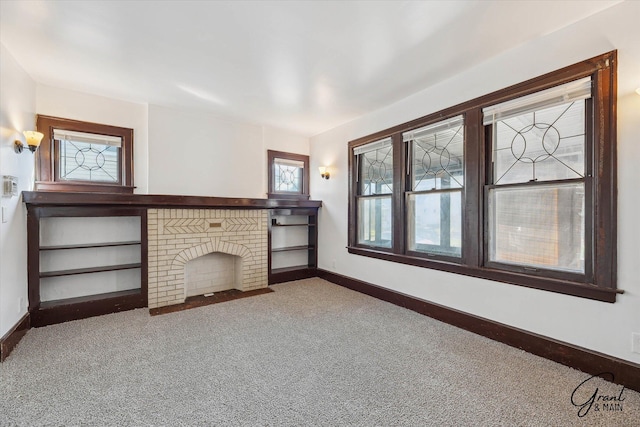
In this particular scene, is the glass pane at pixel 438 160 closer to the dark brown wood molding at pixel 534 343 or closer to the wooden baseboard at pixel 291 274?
the dark brown wood molding at pixel 534 343

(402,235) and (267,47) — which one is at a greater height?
(267,47)

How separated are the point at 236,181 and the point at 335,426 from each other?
371cm

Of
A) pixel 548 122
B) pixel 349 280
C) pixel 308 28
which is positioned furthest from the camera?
pixel 349 280

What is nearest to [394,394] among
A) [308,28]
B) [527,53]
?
[308,28]

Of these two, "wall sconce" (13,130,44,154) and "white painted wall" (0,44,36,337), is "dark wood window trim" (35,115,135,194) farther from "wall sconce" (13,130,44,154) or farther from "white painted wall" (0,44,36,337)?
"wall sconce" (13,130,44,154)

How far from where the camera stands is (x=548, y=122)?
240 centimetres

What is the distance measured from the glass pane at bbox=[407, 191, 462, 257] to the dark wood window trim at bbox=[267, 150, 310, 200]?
2.19 m

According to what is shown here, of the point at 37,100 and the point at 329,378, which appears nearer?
the point at 329,378

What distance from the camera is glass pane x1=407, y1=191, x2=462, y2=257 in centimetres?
309

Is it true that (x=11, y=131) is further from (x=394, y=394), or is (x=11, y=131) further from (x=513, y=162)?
(x=513, y=162)

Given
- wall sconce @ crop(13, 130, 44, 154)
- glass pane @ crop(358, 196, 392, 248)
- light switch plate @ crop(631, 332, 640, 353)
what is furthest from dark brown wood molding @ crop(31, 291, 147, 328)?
light switch plate @ crop(631, 332, 640, 353)

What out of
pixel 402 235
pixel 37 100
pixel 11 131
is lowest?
pixel 402 235

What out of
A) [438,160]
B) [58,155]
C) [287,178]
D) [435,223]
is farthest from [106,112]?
[435,223]

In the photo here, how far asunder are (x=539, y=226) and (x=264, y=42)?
113 inches
